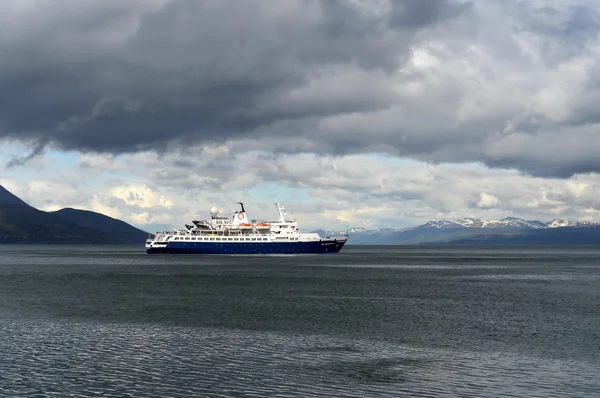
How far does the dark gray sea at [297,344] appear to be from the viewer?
119ft

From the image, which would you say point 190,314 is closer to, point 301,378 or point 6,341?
point 6,341

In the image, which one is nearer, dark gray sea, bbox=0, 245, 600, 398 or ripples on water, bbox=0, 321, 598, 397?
ripples on water, bbox=0, 321, 598, 397

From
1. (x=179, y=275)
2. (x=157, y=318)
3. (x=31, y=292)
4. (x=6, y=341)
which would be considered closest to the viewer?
(x=6, y=341)

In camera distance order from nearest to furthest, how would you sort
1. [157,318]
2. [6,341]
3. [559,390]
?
1. [559,390]
2. [6,341]
3. [157,318]

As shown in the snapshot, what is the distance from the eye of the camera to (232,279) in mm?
124500

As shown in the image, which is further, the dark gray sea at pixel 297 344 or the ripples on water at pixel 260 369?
the dark gray sea at pixel 297 344

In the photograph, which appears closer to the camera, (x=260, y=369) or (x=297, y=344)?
(x=260, y=369)

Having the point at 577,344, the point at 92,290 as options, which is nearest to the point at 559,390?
the point at 577,344

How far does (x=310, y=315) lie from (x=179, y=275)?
7263cm

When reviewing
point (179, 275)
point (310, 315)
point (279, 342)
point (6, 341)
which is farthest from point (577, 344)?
point (179, 275)

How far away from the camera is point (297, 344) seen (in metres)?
50.7

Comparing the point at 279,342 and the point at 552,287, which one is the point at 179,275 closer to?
the point at 552,287

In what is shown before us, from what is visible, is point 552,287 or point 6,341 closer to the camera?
point 6,341

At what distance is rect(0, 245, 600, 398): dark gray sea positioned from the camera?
36.3 meters
